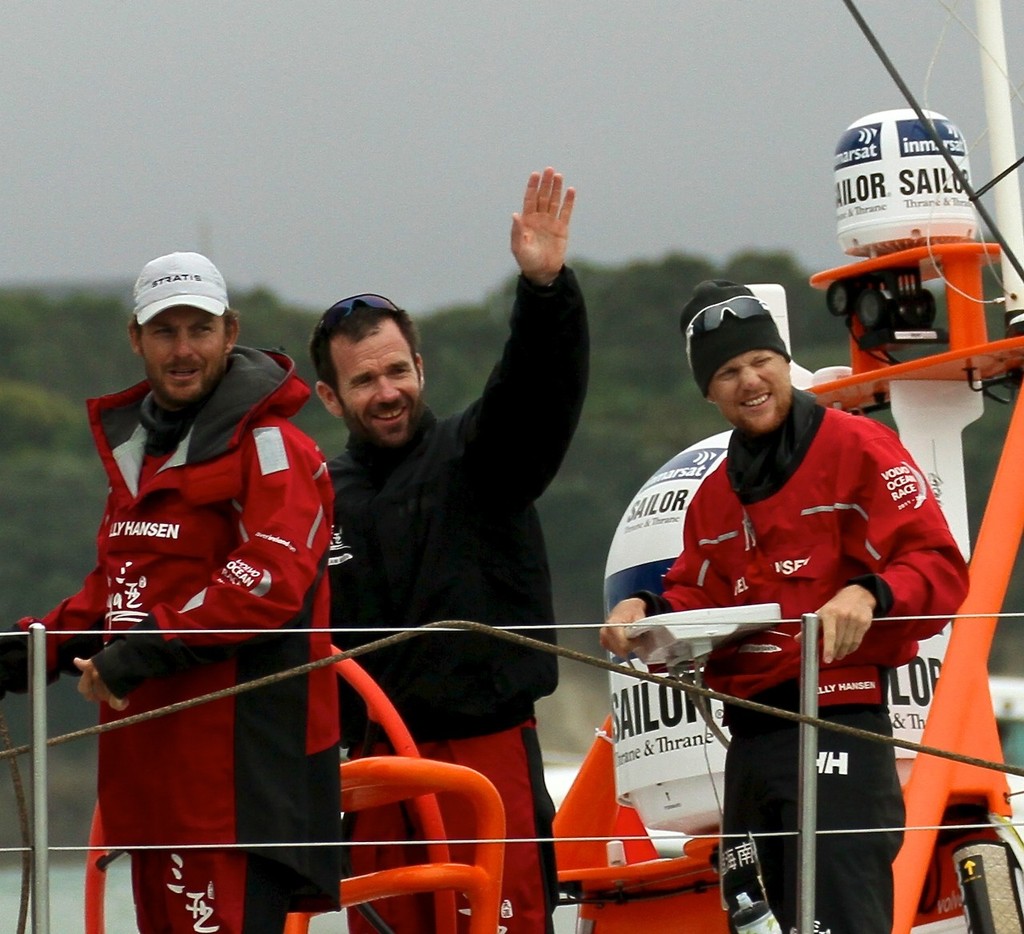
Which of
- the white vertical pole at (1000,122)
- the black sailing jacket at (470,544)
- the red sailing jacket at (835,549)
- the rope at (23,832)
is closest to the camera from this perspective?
the rope at (23,832)

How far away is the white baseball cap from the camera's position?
3027 mm

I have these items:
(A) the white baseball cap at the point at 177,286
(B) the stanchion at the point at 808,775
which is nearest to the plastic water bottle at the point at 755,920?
(B) the stanchion at the point at 808,775

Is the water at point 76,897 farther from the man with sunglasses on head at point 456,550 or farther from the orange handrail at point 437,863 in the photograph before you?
Result: the man with sunglasses on head at point 456,550

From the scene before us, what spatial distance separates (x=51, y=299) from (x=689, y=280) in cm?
834

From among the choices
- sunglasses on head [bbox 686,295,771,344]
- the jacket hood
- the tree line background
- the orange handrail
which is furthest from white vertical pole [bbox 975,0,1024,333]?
the tree line background

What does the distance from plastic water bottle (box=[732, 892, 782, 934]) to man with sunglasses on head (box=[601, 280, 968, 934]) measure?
0.9 inches

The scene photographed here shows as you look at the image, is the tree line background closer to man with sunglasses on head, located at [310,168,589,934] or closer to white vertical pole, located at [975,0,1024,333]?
white vertical pole, located at [975,0,1024,333]

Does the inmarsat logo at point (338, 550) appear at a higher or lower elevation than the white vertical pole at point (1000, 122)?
lower

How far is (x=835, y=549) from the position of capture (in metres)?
3.12

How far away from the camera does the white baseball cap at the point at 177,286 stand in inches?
119

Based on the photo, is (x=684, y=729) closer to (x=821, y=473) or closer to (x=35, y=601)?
(x=821, y=473)

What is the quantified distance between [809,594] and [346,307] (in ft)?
3.10

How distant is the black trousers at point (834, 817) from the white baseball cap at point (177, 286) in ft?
3.20

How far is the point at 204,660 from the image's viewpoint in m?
2.82
